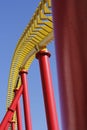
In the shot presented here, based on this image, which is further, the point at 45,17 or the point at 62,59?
the point at 45,17

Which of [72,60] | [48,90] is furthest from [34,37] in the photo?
[72,60]

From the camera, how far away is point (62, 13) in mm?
832

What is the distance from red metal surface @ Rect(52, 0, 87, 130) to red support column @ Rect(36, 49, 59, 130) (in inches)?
170

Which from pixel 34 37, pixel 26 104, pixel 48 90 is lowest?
pixel 26 104

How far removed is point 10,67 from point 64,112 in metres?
9.21

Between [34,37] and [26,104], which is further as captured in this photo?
[26,104]

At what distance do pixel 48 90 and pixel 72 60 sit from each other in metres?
4.56

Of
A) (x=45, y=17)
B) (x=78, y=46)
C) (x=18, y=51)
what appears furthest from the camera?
(x=18, y=51)

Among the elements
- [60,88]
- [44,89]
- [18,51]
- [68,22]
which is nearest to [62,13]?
[68,22]

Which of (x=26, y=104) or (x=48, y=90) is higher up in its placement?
(x=48, y=90)

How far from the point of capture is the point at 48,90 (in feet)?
17.4

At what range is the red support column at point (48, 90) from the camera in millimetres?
5086

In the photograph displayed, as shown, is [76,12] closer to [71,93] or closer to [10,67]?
[71,93]

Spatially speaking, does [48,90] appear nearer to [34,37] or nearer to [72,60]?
[34,37]
